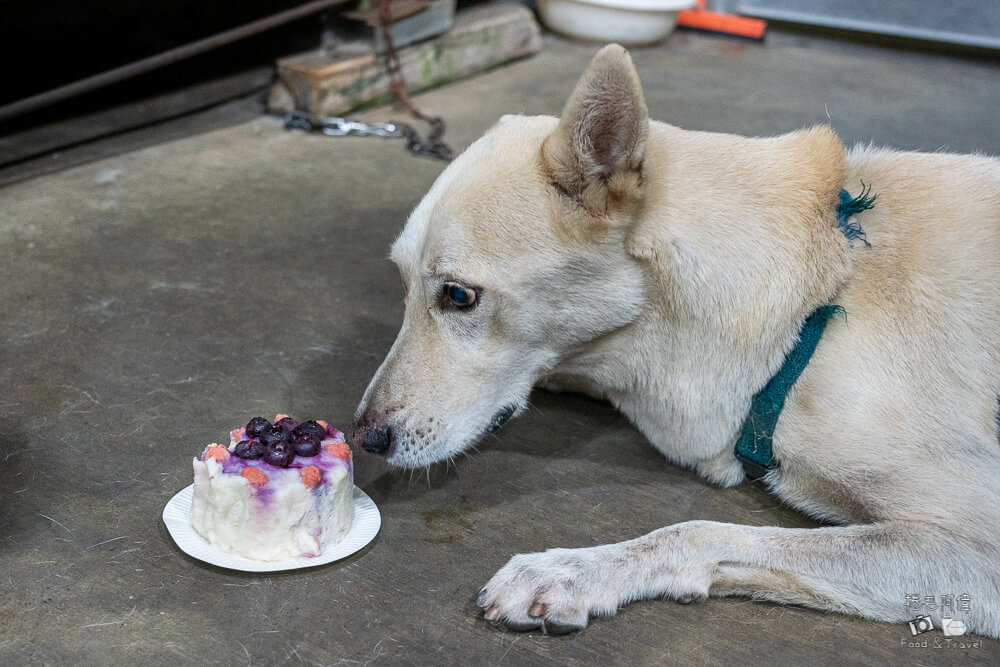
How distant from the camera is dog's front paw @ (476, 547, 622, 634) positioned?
1.97 metres

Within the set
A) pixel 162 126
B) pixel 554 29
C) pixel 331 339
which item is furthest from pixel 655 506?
pixel 554 29

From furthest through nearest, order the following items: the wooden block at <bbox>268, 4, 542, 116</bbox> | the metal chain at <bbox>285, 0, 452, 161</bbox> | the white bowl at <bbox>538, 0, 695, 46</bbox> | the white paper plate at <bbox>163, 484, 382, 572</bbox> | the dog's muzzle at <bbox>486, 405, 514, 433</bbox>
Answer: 1. the white bowl at <bbox>538, 0, 695, 46</bbox>
2. the wooden block at <bbox>268, 4, 542, 116</bbox>
3. the metal chain at <bbox>285, 0, 452, 161</bbox>
4. the dog's muzzle at <bbox>486, 405, 514, 433</bbox>
5. the white paper plate at <bbox>163, 484, 382, 572</bbox>

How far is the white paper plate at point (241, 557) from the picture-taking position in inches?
80.7

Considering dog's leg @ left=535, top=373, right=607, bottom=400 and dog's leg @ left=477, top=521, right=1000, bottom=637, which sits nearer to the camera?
dog's leg @ left=477, top=521, right=1000, bottom=637

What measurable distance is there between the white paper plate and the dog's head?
0.16 meters

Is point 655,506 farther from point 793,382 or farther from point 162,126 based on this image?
point 162,126

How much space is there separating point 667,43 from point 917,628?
6.07 meters

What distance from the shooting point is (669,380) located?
2.36 metres

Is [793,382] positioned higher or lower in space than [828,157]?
lower

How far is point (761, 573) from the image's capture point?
2082mm

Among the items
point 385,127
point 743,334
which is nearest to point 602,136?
point 743,334

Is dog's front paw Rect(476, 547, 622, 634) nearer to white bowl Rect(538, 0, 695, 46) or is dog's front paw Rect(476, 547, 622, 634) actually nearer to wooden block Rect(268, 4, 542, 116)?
wooden block Rect(268, 4, 542, 116)

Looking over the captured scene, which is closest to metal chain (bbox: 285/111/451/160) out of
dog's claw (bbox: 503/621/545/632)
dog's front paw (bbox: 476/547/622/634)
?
dog's front paw (bbox: 476/547/622/634)

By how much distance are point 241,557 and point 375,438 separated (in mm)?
385
